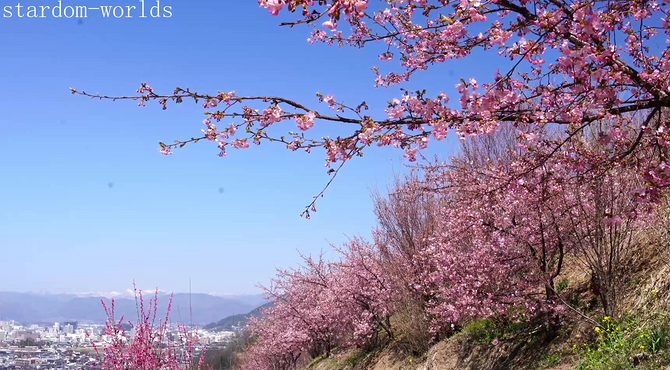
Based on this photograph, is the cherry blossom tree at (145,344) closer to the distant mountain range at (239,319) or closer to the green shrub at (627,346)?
the green shrub at (627,346)

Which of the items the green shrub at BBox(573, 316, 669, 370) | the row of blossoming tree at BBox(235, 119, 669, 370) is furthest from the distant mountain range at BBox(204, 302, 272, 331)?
the green shrub at BBox(573, 316, 669, 370)

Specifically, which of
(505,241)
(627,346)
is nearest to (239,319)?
(505,241)

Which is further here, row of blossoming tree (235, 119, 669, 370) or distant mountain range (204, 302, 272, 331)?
distant mountain range (204, 302, 272, 331)

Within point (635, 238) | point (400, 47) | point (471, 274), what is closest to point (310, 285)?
point (471, 274)

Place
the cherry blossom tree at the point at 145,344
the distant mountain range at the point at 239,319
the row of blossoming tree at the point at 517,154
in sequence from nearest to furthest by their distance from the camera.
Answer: the row of blossoming tree at the point at 517,154 < the cherry blossom tree at the point at 145,344 < the distant mountain range at the point at 239,319

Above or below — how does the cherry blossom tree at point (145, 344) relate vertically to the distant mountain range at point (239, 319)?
above

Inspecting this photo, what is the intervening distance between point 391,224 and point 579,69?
1163cm

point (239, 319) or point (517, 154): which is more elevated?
point (517, 154)

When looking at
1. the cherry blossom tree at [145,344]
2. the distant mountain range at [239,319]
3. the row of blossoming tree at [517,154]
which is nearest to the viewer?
the row of blossoming tree at [517,154]

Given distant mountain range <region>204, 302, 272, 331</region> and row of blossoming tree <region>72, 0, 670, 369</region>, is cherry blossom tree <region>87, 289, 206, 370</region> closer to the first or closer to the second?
row of blossoming tree <region>72, 0, 670, 369</region>

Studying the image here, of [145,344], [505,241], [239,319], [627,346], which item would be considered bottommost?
[239,319]

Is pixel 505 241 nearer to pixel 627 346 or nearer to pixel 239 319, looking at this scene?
pixel 627 346

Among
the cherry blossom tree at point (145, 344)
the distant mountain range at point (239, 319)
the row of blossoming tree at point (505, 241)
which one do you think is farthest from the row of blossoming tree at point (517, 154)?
the distant mountain range at point (239, 319)

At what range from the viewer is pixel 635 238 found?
838 centimetres
